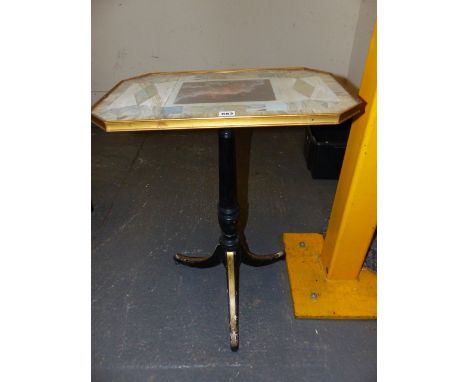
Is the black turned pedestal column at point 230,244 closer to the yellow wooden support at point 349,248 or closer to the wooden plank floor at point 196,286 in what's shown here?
the wooden plank floor at point 196,286

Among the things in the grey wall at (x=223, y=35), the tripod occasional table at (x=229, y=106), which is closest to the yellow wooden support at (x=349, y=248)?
the tripod occasional table at (x=229, y=106)

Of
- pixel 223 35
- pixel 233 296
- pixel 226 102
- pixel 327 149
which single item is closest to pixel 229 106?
pixel 226 102

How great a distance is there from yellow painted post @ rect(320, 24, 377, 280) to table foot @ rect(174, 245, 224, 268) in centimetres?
51

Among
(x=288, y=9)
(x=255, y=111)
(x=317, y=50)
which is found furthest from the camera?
(x=317, y=50)

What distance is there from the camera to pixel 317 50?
9.41 feet

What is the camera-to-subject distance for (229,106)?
94cm

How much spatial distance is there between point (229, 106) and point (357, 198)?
23.9 inches

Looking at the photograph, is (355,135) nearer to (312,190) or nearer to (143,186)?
(312,190)

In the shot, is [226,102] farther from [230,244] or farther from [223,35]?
[223,35]

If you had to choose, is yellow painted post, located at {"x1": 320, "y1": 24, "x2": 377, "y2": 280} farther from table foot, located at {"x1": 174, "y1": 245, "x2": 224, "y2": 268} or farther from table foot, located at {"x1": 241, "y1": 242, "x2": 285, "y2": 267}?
table foot, located at {"x1": 174, "y1": 245, "x2": 224, "y2": 268}

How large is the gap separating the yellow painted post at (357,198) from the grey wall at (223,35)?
171 centimetres

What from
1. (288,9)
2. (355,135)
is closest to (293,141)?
(288,9)

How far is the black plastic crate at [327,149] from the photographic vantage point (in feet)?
7.19

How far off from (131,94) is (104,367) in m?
1.02
